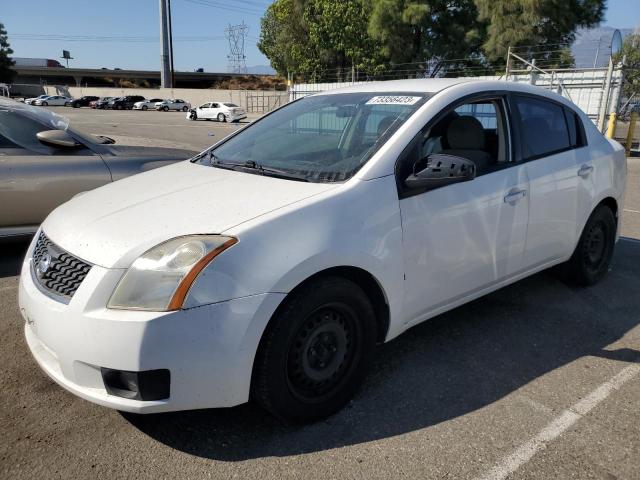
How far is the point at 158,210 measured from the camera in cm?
257

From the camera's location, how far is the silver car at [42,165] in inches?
194

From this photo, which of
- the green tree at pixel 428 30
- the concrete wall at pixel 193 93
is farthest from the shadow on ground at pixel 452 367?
the concrete wall at pixel 193 93

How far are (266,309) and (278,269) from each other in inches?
6.9

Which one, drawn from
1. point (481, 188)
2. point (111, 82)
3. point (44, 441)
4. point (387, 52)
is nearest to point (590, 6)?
point (387, 52)

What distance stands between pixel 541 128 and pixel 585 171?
22.5 inches

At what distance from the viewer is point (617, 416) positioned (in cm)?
271

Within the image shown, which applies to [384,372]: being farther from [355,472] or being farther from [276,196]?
[276,196]

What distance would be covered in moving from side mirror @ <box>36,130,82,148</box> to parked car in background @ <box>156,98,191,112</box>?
54.6 meters

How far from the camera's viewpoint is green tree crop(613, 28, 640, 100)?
25.9 meters

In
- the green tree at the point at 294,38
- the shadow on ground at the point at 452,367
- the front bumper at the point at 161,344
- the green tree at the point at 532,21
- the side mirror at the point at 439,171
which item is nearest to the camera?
the front bumper at the point at 161,344

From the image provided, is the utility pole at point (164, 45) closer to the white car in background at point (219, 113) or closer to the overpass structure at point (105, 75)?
the white car in background at point (219, 113)

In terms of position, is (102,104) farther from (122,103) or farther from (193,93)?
(193,93)

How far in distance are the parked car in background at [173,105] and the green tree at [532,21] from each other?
34401mm

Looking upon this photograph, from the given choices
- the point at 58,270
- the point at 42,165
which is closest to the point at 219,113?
the point at 42,165
